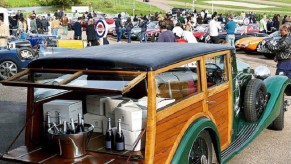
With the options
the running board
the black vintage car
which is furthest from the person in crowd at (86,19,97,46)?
the running board

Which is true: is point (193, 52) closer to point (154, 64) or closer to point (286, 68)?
point (154, 64)

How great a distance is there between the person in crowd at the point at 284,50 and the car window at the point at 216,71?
3.09 meters

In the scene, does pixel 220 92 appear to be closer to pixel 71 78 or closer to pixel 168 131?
pixel 168 131

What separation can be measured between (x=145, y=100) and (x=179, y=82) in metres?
0.39

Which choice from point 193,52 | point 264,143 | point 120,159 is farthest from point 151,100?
point 264,143

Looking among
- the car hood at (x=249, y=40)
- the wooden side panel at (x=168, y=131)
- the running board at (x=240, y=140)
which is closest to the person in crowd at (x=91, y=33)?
the car hood at (x=249, y=40)

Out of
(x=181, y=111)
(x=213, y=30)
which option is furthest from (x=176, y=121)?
(x=213, y=30)

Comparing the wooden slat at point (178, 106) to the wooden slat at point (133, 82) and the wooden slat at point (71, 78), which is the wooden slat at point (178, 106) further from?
the wooden slat at point (71, 78)

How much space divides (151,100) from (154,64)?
0.98 feet

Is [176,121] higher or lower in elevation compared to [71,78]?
lower

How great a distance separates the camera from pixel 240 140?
5.41 meters

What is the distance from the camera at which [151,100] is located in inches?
142

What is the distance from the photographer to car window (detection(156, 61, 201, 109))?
160 inches

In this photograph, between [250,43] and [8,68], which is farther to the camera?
[250,43]
